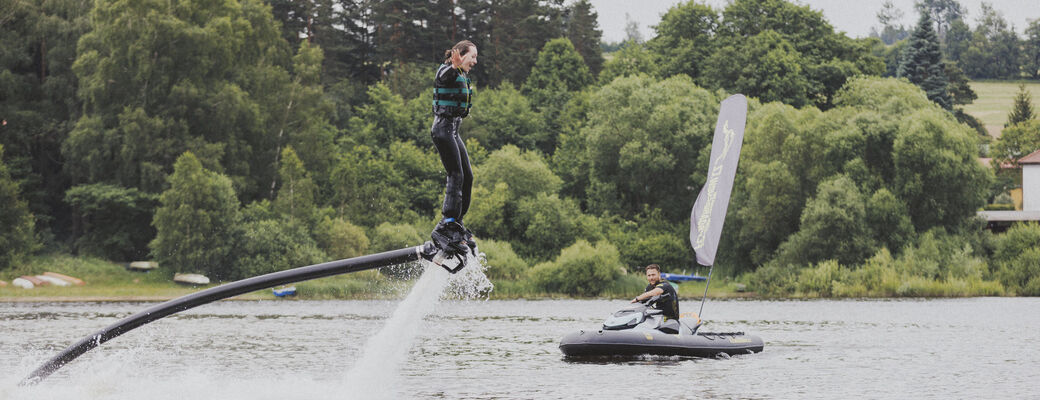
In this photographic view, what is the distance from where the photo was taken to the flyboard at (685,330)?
2873cm

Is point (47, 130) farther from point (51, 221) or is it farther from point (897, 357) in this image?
point (897, 357)

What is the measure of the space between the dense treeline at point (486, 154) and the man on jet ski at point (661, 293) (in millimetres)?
32867

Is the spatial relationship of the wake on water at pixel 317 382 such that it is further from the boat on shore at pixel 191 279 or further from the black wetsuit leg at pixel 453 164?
the boat on shore at pixel 191 279

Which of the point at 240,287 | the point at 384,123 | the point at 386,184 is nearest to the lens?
the point at 240,287

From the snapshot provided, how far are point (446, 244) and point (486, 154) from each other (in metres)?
67.9

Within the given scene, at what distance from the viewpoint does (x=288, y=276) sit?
13883mm

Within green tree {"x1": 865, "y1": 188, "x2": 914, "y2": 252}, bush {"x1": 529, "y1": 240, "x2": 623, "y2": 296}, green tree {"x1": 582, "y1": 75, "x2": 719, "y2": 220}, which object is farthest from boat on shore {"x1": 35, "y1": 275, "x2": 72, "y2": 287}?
green tree {"x1": 865, "y1": 188, "x2": 914, "y2": 252}

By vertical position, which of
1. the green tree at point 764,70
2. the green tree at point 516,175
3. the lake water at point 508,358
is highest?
the green tree at point 764,70

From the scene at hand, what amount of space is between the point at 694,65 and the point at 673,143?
12.9 metres

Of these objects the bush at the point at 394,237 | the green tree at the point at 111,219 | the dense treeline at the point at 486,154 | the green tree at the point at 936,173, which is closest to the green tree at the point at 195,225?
the dense treeline at the point at 486,154

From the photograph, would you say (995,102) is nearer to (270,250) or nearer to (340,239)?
(340,239)

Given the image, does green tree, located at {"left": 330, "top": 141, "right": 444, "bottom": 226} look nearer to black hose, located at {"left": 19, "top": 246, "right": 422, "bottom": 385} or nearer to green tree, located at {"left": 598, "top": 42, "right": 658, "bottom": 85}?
green tree, located at {"left": 598, "top": 42, "right": 658, "bottom": 85}

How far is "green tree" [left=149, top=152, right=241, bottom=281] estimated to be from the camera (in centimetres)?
6247

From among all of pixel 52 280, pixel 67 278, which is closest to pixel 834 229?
pixel 67 278
